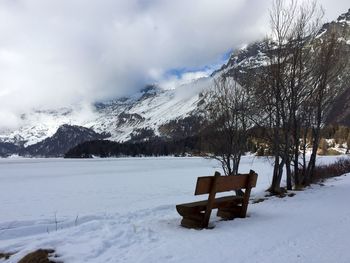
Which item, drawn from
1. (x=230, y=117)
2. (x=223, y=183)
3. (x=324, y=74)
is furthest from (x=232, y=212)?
(x=324, y=74)

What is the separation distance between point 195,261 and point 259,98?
11571 mm

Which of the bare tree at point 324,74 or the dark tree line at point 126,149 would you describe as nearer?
→ the bare tree at point 324,74

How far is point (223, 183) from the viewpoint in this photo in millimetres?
9898

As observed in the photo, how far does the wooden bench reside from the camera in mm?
9523

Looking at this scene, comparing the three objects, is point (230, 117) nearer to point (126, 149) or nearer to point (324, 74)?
point (324, 74)

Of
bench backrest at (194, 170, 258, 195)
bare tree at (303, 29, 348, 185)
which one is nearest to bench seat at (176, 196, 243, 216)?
bench backrest at (194, 170, 258, 195)

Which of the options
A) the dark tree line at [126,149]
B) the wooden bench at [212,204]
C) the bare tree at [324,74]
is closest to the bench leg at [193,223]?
the wooden bench at [212,204]

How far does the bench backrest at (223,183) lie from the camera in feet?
30.4

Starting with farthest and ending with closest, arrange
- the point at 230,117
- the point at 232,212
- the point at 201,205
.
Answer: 1. the point at 230,117
2. the point at 232,212
3. the point at 201,205

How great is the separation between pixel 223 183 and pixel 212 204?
0.61 meters

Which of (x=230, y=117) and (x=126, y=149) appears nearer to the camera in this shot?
(x=230, y=117)

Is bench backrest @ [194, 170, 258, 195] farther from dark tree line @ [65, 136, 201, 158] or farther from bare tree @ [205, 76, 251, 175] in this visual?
dark tree line @ [65, 136, 201, 158]

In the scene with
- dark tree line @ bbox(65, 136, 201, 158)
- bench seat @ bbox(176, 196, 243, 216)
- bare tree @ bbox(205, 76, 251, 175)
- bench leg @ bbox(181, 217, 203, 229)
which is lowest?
bench leg @ bbox(181, 217, 203, 229)

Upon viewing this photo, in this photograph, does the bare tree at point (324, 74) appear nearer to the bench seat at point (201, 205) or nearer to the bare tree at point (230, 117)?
the bare tree at point (230, 117)
